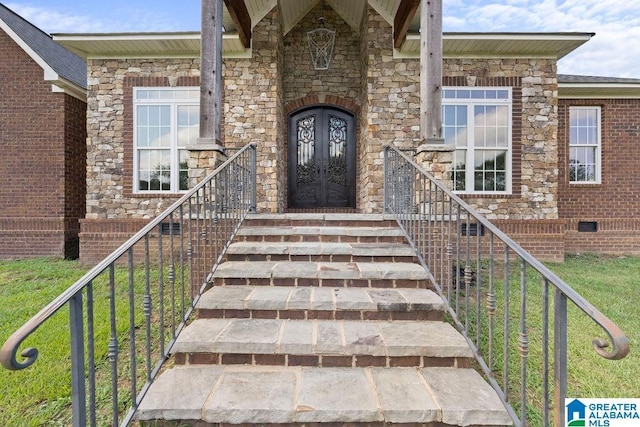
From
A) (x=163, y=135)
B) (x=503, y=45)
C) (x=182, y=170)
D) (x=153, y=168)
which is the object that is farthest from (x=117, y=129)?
(x=503, y=45)

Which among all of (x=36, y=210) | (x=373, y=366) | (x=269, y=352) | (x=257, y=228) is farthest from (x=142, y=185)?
(x=373, y=366)

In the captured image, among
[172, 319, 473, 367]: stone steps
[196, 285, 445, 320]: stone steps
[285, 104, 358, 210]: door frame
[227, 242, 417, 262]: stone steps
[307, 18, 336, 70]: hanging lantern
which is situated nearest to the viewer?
[172, 319, 473, 367]: stone steps

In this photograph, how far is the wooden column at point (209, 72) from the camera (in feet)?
13.6

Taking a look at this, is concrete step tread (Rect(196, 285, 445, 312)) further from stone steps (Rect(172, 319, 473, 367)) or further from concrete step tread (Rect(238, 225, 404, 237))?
concrete step tread (Rect(238, 225, 404, 237))

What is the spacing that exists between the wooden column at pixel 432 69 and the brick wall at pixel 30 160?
263 inches

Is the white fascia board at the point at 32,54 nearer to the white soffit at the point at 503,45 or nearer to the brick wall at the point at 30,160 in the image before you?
the brick wall at the point at 30,160

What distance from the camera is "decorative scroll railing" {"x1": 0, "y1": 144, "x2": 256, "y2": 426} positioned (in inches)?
57.4

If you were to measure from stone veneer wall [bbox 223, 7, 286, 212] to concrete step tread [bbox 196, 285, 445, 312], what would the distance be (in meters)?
3.36

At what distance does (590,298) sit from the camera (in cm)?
398

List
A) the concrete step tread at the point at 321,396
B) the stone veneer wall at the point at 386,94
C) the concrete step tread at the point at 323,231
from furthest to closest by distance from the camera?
the stone veneer wall at the point at 386,94
the concrete step tread at the point at 323,231
the concrete step tread at the point at 321,396

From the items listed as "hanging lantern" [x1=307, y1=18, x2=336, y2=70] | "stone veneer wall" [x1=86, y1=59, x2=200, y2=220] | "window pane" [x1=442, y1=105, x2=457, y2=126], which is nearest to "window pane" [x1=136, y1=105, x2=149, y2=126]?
"stone veneer wall" [x1=86, y1=59, x2=200, y2=220]

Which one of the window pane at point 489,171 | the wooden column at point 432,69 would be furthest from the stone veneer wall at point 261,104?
the window pane at point 489,171

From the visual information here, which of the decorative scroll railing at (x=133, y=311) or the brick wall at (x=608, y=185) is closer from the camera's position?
the decorative scroll railing at (x=133, y=311)

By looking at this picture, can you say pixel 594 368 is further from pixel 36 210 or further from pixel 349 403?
pixel 36 210
